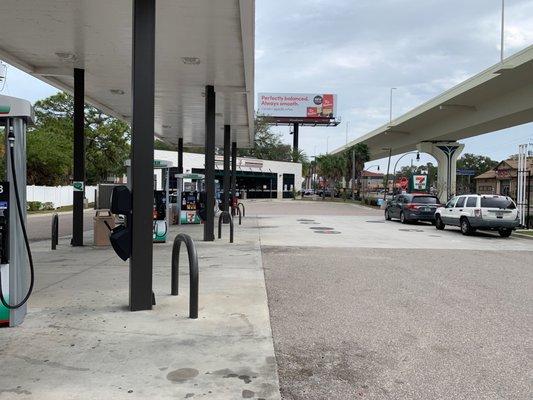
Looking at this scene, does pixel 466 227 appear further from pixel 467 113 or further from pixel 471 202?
pixel 467 113

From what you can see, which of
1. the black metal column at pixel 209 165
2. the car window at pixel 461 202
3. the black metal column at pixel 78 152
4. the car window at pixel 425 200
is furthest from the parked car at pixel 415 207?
the black metal column at pixel 78 152

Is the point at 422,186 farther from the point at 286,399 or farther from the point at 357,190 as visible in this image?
the point at 286,399

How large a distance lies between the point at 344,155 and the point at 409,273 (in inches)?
2508

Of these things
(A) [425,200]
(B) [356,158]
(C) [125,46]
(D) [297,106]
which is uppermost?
(D) [297,106]

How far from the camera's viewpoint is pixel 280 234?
17.9m

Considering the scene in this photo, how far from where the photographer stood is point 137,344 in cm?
514

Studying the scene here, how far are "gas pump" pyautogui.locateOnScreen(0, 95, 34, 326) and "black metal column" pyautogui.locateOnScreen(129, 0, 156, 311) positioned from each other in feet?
4.36

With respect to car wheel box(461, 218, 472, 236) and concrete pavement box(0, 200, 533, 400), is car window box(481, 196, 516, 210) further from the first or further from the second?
concrete pavement box(0, 200, 533, 400)

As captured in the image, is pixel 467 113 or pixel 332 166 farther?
pixel 332 166

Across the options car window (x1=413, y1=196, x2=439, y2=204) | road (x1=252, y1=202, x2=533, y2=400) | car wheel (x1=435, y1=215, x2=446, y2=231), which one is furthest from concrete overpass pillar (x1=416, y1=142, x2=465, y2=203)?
road (x1=252, y1=202, x2=533, y2=400)

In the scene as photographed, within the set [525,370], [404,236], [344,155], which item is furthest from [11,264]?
[344,155]

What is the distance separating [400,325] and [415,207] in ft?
63.4

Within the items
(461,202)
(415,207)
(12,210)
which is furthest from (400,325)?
(415,207)

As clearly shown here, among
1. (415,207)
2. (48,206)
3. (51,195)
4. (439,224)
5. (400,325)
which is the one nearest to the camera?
(400,325)
